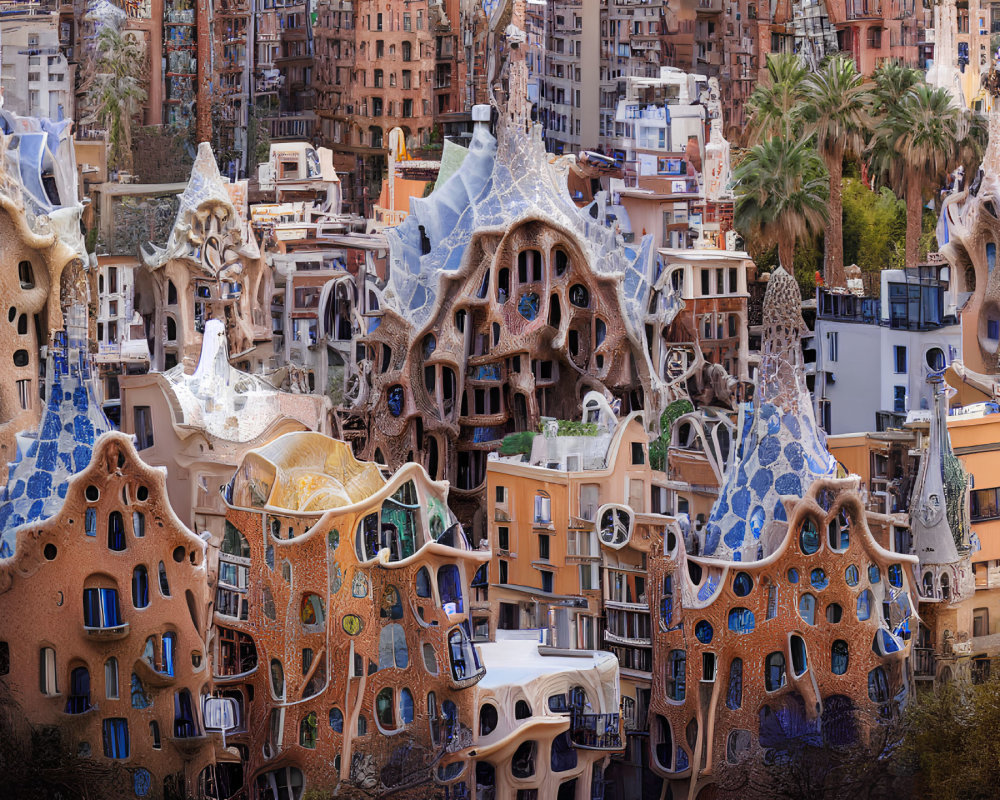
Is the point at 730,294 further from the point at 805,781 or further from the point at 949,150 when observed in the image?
the point at 805,781

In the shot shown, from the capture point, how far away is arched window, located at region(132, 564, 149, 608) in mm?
63406

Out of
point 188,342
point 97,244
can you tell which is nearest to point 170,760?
point 188,342

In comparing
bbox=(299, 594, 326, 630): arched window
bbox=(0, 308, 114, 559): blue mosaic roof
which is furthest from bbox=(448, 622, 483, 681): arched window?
bbox=(0, 308, 114, 559): blue mosaic roof

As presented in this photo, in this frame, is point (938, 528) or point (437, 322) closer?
point (938, 528)

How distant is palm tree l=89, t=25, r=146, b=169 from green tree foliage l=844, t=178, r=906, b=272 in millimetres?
39929

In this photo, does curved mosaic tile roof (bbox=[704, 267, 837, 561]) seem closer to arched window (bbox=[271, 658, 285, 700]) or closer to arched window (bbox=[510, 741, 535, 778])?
arched window (bbox=[510, 741, 535, 778])

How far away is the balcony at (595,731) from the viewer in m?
67.2

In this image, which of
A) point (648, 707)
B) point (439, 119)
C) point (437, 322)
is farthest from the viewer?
point (439, 119)

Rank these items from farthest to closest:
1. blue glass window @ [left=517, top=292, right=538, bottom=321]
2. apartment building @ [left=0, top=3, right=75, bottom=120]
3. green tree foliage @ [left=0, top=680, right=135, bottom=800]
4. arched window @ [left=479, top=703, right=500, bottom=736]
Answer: apartment building @ [left=0, top=3, right=75, bottom=120], blue glass window @ [left=517, top=292, right=538, bottom=321], arched window @ [left=479, top=703, right=500, bottom=736], green tree foliage @ [left=0, top=680, right=135, bottom=800]

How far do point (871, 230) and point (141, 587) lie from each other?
7602 cm

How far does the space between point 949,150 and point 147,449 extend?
53441 mm

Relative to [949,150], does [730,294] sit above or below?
below

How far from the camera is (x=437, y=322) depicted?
286 feet

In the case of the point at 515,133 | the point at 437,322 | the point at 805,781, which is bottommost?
the point at 805,781
